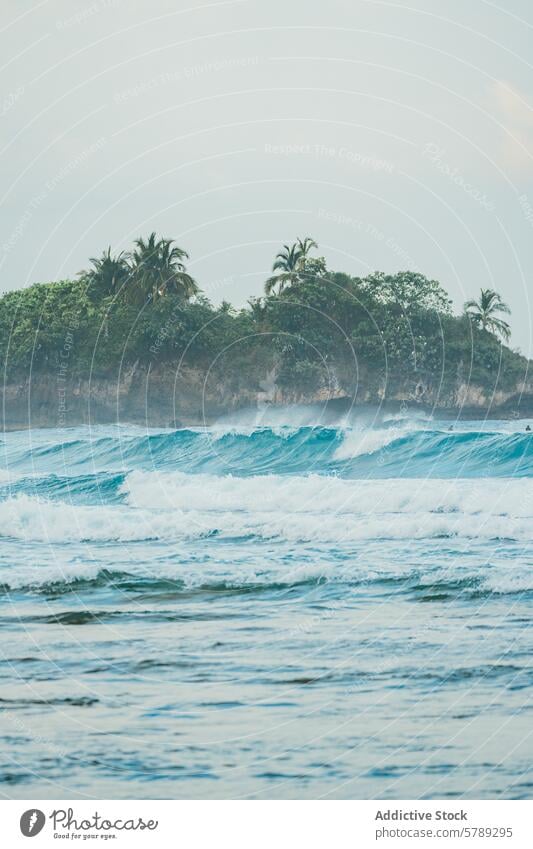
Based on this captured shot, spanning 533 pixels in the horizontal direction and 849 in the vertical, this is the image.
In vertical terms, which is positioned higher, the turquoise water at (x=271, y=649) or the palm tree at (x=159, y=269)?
the palm tree at (x=159, y=269)

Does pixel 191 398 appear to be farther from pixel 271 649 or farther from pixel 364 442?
pixel 271 649

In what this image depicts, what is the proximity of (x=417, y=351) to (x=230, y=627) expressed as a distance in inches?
2313

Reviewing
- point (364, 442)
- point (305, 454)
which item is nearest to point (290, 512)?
point (305, 454)

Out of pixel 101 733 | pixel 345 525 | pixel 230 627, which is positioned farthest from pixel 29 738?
pixel 345 525

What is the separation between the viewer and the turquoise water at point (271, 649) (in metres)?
8.79

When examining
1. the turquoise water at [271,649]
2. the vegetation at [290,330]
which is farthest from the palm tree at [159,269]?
→ the turquoise water at [271,649]

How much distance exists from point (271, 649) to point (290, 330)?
58570mm

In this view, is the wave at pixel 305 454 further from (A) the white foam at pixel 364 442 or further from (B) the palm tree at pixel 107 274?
(B) the palm tree at pixel 107 274

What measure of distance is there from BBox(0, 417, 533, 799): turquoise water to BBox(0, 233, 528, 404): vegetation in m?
43.3

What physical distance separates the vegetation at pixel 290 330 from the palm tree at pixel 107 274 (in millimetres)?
87

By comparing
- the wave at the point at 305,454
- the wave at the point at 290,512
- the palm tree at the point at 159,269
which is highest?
the palm tree at the point at 159,269

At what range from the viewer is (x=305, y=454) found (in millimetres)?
39125

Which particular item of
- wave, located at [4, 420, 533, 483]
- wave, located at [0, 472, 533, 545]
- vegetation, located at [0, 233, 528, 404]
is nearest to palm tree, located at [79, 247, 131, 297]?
vegetation, located at [0, 233, 528, 404]

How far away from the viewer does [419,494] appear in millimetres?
25859
